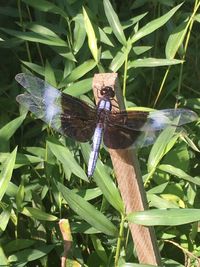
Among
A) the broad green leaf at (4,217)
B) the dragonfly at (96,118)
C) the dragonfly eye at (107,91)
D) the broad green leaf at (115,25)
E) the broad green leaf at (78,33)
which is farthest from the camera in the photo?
the broad green leaf at (78,33)

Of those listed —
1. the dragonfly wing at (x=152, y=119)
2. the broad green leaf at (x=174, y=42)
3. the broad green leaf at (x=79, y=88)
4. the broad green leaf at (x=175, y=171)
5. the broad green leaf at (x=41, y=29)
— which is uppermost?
the broad green leaf at (x=41, y=29)

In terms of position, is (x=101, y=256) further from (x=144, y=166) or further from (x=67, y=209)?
(x=144, y=166)

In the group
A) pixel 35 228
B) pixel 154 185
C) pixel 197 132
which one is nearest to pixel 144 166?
pixel 154 185

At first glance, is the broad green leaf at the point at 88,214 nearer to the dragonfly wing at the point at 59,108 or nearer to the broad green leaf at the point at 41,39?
the dragonfly wing at the point at 59,108

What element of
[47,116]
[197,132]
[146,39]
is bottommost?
[197,132]

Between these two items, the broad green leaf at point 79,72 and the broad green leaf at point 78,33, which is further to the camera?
the broad green leaf at point 78,33

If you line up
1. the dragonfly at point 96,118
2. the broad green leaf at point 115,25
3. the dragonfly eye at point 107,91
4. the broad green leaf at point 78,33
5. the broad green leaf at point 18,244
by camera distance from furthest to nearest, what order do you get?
the broad green leaf at point 78,33, the broad green leaf at point 115,25, the broad green leaf at point 18,244, the dragonfly at point 96,118, the dragonfly eye at point 107,91

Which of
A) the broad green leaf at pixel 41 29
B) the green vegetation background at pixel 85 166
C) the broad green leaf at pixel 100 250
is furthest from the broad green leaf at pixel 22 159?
the broad green leaf at pixel 41 29
